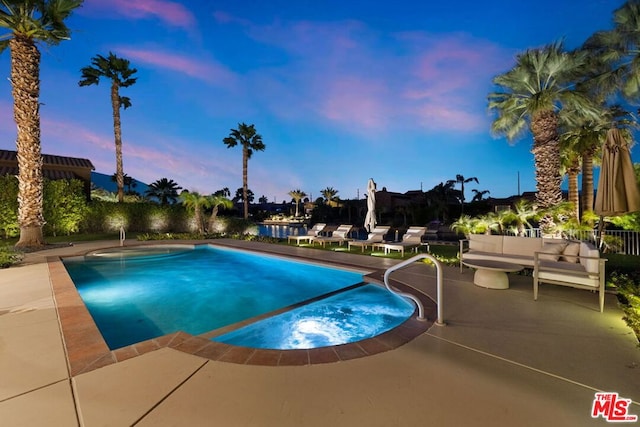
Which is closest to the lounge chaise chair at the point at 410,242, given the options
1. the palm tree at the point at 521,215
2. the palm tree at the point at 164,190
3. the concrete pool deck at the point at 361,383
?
the palm tree at the point at 521,215

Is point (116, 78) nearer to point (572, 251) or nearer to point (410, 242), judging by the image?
point (410, 242)

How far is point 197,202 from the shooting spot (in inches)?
727

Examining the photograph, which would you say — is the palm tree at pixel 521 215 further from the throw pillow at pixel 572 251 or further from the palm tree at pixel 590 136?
the throw pillow at pixel 572 251

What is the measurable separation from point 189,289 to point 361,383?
6.26 m

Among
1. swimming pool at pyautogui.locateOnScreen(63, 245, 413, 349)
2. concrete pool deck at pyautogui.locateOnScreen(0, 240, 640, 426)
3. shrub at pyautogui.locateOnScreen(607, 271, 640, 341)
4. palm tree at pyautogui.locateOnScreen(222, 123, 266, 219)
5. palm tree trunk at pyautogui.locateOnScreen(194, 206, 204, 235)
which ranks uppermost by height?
palm tree at pyautogui.locateOnScreen(222, 123, 266, 219)

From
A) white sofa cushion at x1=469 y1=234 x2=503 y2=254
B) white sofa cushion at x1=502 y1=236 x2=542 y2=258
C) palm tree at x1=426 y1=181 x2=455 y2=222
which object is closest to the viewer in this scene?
white sofa cushion at x1=502 y1=236 x2=542 y2=258

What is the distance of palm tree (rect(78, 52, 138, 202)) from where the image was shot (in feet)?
57.4

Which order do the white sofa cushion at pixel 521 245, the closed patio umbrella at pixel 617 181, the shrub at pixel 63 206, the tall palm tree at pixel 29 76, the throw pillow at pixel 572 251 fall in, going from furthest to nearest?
the shrub at pixel 63 206
the tall palm tree at pixel 29 76
the white sofa cushion at pixel 521 245
the throw pillow at pixel 572 251
the closed patio umbrella at pixel 617 181

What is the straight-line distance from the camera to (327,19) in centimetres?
1470

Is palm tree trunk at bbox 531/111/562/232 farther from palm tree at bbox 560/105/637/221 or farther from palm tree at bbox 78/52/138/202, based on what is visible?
palm tree at bbox 78/52/138/202

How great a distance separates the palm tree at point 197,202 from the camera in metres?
18.3

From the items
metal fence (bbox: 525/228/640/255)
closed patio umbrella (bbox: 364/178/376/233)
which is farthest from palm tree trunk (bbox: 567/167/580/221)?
closed patio umbrella (bbox: 364/178/376/233)

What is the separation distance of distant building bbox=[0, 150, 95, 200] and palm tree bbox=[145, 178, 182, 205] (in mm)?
10944

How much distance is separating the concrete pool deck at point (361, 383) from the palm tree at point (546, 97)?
31.9 ft
